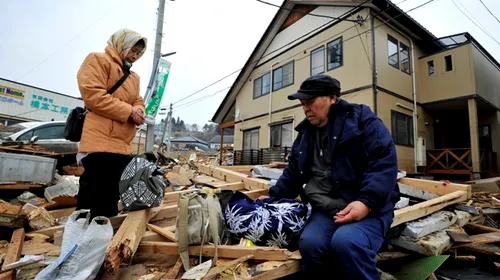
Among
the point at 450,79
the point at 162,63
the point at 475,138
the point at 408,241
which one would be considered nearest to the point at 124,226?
the point at 408,241

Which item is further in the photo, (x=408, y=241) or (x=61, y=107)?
(x=61, y=107)

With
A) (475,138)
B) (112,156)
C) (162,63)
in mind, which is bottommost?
(112,156)

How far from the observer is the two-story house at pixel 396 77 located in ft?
30.3

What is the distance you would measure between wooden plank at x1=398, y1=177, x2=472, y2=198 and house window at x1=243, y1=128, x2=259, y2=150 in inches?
404

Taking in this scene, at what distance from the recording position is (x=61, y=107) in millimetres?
22969

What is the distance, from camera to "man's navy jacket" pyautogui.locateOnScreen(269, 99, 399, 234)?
1622 millimetres

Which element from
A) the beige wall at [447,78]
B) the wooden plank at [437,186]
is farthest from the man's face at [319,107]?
the beige wall at [447,78]

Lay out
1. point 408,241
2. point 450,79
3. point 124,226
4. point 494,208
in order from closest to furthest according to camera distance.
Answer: point 124,226, point 408,241, point 494,208, point 450,79

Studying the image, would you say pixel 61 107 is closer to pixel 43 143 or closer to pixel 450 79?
pixel 43 143

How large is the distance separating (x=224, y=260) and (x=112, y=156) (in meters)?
1.28

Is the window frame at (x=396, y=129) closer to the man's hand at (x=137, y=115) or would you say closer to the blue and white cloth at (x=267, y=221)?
the blue and white cloth at (x=267, y=221)

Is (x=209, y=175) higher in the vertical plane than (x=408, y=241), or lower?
higher

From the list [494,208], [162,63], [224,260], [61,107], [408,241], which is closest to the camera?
[224,260]

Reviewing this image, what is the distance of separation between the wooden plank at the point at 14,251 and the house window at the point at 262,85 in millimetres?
12359
